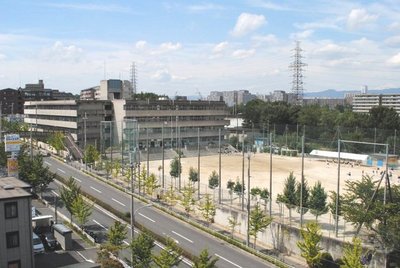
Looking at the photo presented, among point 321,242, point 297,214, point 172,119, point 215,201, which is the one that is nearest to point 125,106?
point 172,119

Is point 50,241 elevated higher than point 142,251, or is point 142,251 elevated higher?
point 142,251

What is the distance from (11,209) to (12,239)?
1840mm

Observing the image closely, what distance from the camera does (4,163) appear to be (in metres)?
56.6

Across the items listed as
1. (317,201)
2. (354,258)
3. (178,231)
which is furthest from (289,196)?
(354,258)

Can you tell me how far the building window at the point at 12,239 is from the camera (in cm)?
2608

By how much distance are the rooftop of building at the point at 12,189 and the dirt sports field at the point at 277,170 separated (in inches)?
1143

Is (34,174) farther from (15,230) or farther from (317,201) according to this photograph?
(317,201)

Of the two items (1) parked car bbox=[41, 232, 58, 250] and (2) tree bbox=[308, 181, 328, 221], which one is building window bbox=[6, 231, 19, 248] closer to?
(1) parked car bbox=[41, 232, 58, 250]

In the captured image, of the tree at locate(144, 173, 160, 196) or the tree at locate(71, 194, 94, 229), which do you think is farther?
the tree at locate(144, 173, 160, 196)

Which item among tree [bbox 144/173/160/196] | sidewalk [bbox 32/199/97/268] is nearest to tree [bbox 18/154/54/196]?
tree [bbox 144/173/160/196]

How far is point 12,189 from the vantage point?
91.8ft

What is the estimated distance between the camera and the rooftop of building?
1040 inches

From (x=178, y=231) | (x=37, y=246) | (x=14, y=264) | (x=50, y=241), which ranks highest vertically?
(x=14, y=264)

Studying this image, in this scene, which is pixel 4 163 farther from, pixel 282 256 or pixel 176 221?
pixel 282 256
